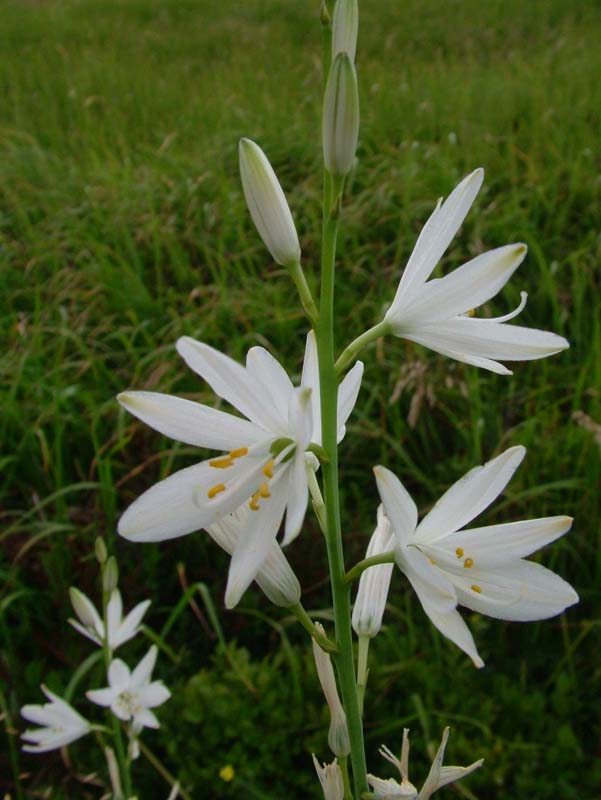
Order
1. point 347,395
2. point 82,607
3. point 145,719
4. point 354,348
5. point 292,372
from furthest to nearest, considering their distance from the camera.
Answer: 1. point 292,372
2. point 145,719
3. point 82,607
4. point 347,395
5. point 354,348

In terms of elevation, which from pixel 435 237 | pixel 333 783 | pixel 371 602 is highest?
pixel 435 237

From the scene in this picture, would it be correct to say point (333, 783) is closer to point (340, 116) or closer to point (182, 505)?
point (182, 505)

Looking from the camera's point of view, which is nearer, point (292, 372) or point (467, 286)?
point (467, 286)

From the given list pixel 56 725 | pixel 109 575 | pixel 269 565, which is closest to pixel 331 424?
pixel 269 565

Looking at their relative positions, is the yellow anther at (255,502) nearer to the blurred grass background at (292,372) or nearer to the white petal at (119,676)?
the white petal at (119,676)

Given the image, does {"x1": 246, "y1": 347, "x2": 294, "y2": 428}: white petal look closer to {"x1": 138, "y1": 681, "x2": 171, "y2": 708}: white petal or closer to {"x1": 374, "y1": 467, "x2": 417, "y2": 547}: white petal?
{"x1": 374, "y1": 467, "x2": 417, "y2": 547}: white petal

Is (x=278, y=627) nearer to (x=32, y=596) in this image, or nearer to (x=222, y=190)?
(x=32, y=596)
